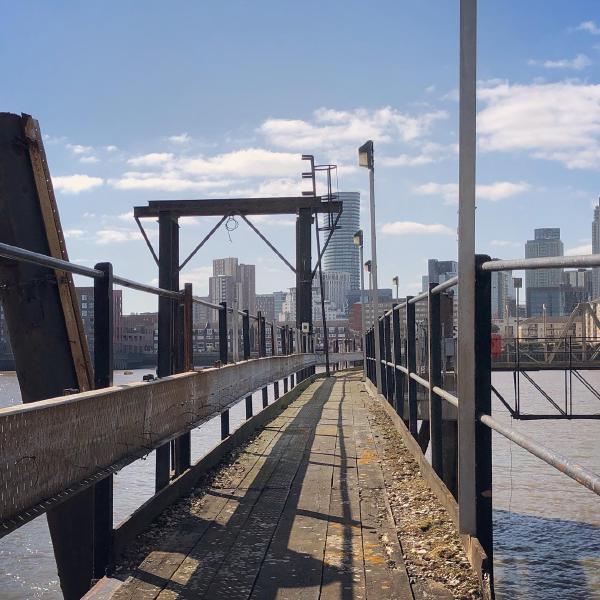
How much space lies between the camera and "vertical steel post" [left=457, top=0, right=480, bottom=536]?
4.31m

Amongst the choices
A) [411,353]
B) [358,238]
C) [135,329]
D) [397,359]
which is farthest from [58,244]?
[358,238]

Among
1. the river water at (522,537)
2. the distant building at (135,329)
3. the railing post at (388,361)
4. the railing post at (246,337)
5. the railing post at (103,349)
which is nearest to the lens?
the railing post at (103,349)

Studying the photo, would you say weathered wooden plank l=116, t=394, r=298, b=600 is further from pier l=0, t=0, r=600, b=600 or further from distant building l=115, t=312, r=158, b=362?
distant building l=115, t=312, r=158, b=362

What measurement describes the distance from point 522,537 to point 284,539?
8448 mm

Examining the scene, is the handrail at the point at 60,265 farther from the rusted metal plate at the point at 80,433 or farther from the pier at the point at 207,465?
the rusted metal plate at the point at 80,433

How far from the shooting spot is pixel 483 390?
419cm

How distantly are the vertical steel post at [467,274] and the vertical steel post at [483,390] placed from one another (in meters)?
0.03

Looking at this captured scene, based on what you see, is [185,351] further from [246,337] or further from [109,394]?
[246,337]

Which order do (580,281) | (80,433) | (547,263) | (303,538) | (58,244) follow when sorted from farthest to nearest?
(58,244), (303,538), (80,433), (580,281), (547,263)

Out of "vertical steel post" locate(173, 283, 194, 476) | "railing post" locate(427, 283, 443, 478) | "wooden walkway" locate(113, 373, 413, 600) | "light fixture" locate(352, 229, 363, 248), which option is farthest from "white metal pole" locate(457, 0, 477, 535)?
"light fixture" locate(352, 229, 363, 248)

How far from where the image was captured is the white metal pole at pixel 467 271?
14.1 feet

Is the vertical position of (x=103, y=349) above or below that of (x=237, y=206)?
below

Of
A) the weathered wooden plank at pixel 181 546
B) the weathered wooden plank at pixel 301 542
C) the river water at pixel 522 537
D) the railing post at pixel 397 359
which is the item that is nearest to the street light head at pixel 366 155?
the river water at pixel 522 537

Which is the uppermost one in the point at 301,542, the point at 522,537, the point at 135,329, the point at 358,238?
the point at 358,238
